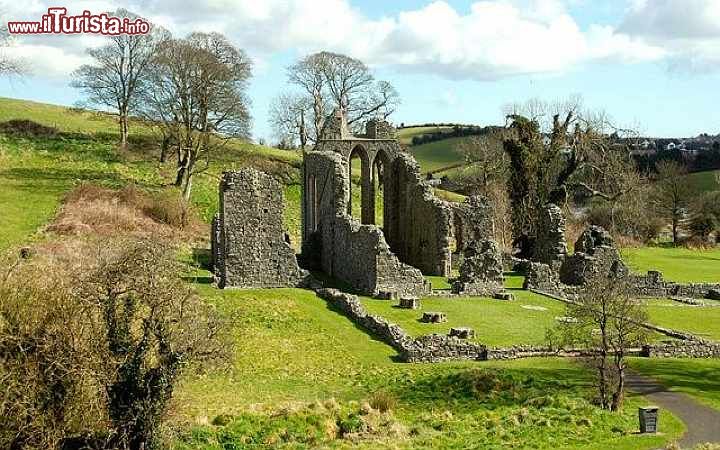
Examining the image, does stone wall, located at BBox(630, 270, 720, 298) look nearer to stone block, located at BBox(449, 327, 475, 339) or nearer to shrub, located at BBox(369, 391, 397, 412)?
stone block, located at BBox(449, 327, 475, 339)

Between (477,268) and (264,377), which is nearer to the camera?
(264,377)

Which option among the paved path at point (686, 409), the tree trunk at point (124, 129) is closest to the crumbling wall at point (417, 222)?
the paved path at point (686, 409)

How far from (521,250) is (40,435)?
44.9m

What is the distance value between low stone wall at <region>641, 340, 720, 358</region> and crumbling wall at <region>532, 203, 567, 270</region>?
48.5 ft

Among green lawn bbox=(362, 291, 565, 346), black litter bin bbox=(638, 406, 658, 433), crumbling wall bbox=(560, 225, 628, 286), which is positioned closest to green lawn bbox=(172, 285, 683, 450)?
black litter bin bbox=(638, 406, 658, 433)

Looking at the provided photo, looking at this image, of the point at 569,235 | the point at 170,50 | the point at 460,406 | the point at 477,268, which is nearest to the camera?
the point at 460,406

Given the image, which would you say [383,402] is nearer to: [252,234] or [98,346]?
[98,346]

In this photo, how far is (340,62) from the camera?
71375mm

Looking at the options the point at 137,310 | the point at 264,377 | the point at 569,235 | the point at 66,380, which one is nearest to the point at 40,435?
the point at 66,380

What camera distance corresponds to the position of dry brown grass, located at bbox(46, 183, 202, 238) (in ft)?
129

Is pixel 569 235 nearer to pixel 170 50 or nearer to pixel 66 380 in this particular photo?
pixel 170 50

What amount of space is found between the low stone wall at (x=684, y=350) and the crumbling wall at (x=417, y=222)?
53.8 feet

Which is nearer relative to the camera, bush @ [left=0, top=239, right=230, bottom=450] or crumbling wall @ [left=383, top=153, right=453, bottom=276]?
bush @ [left=0, top=239, right=230, bottom=450]

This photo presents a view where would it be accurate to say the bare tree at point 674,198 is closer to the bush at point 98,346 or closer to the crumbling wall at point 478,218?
the crumbling wall at point 478,218
